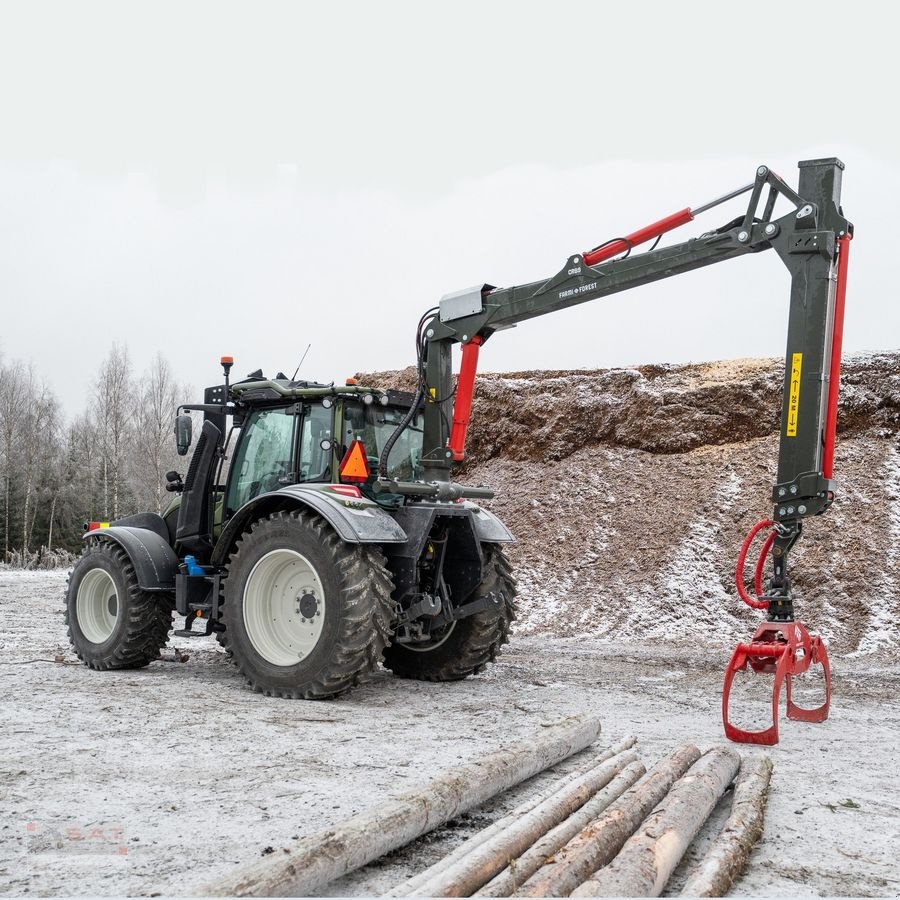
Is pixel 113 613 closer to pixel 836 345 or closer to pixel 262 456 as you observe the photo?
pixel 262 456

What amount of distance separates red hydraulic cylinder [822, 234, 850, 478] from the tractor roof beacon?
0.01m

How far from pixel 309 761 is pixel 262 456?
A: 3540mm

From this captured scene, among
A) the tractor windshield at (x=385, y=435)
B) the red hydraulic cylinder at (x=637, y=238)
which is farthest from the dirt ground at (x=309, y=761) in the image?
the red hydraulic cylinder at (x=637, y=238)

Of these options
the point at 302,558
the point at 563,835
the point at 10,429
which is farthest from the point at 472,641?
the point at 10,429

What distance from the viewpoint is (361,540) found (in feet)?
21.2

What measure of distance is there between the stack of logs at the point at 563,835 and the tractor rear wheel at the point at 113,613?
441 cm

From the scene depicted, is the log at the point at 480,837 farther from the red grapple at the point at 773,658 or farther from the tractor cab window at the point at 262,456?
the tractor cab window at the point at 262,456

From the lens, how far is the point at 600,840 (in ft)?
10.9

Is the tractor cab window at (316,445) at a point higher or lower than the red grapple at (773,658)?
higher

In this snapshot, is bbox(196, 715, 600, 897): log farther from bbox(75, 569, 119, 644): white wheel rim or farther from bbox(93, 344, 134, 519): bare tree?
bbox(93, 344, 134, 519): bare tree

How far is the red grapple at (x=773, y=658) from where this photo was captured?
18.1 ft

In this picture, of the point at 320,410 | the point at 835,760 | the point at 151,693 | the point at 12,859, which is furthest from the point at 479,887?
the point at 320,410

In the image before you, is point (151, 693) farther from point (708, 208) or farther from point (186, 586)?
point (708, 208)

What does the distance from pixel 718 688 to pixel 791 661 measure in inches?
89.2
